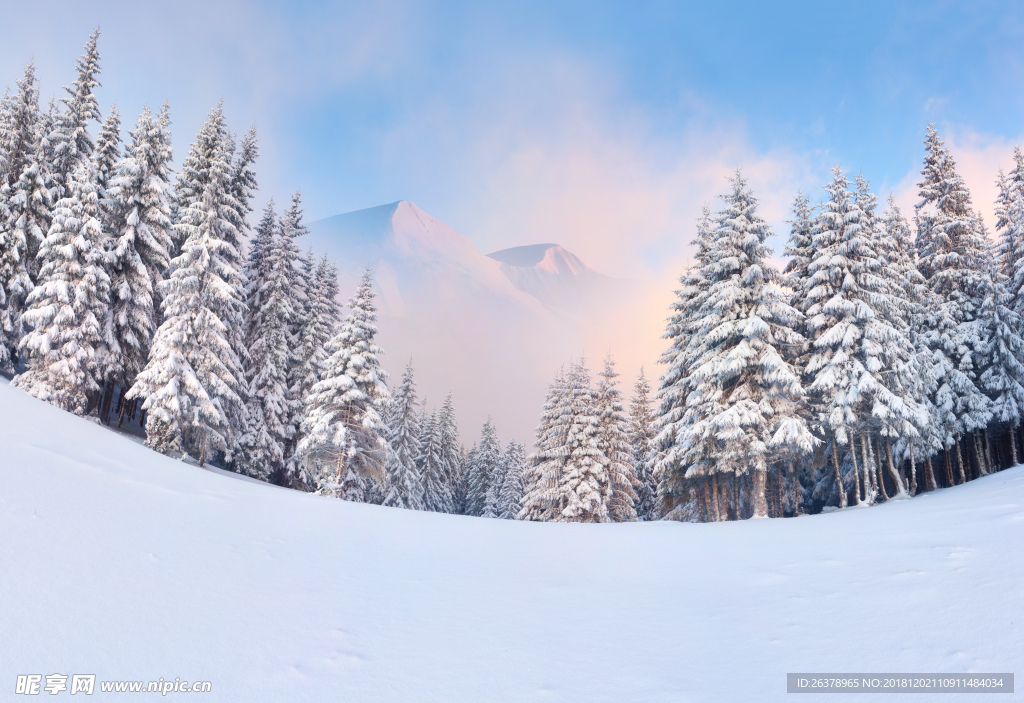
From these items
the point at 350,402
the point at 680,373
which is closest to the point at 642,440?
the point at 680,373

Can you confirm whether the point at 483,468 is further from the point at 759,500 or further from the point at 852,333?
the point at 852,333

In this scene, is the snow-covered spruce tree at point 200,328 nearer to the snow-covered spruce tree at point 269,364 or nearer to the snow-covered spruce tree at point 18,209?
the snow-covered spruce tree at point 269,364

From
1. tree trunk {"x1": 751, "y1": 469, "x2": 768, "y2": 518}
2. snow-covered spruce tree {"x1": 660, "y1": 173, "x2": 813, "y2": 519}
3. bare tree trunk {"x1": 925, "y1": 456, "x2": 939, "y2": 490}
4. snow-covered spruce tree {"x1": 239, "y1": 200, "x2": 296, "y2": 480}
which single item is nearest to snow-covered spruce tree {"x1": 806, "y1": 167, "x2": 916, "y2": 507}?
snow-covered spruce tree {"x1": 660, "y1": 173, "x2": 813, "y2": 519}

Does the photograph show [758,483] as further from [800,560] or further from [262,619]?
[262,619]

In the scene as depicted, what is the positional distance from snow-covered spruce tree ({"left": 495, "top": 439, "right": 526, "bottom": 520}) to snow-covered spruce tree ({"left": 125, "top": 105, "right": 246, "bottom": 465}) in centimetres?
2784

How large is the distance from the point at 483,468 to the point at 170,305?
3722cm

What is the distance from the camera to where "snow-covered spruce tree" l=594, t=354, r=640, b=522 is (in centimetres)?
2692

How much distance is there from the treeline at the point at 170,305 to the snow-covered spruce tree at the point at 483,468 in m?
25.0

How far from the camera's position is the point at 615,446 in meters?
28.0

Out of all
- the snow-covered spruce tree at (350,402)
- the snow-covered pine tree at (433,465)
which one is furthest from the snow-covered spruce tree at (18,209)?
the snow-covered pine tree at (433,465)

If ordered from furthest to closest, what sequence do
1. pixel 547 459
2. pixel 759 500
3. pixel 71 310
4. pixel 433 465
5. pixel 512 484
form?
pixel 512 484 → pixel 433 465 → pixel 547 459 → pixel 71 310 → pixel 759 500

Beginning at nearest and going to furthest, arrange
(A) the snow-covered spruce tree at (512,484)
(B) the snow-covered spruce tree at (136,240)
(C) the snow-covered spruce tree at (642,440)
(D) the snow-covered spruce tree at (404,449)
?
(B) the snow-covered spruce tree at (136,240) < (D) the snow-covered spruce tree at (404,449) < (C) the snow-covered spruce tree at (642,440) < (A) the snow-covered spruce tree at (512,484)

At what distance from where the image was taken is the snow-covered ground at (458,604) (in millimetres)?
4023

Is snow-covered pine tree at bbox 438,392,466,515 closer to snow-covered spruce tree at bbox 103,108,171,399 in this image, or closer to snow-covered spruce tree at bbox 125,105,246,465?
snow-covered spruce tree at bbox 125,105,246,465
